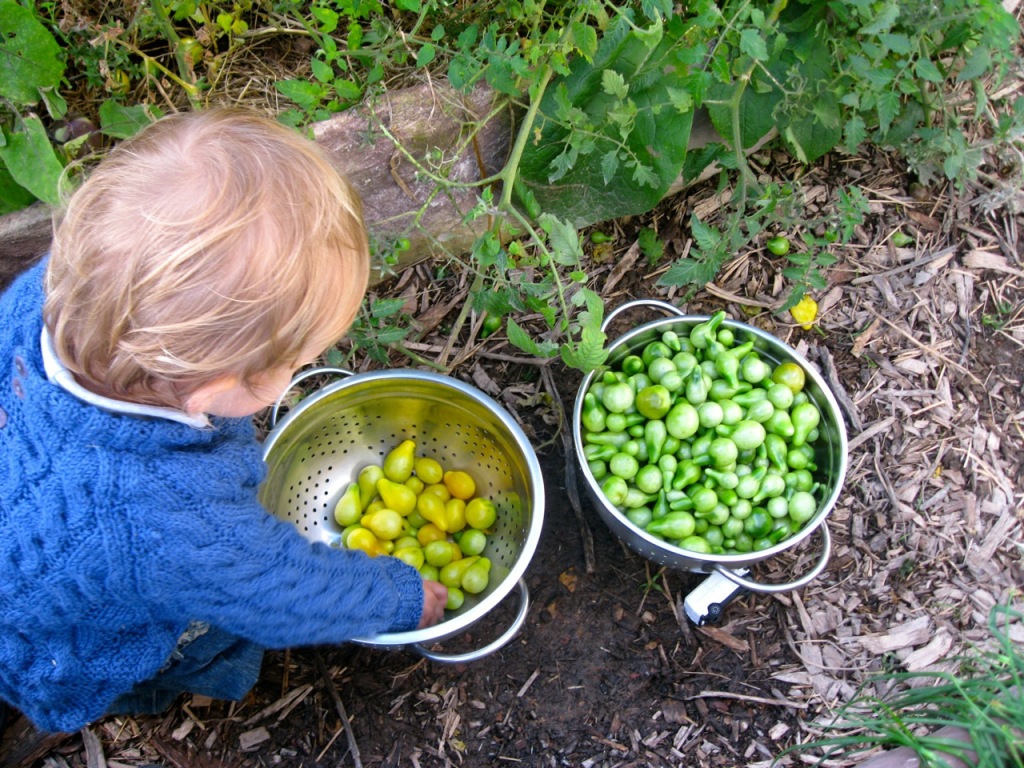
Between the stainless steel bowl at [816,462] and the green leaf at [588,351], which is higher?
the green leaf at [588,351]

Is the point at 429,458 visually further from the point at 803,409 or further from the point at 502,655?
the point at 803,409

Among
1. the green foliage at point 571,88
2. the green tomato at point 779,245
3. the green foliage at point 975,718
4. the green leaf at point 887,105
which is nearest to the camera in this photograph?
the green foliage at point 975,718

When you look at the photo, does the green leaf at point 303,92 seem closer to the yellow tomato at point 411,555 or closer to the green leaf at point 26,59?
the green leaf at point 26,59

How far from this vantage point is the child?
4.05ft

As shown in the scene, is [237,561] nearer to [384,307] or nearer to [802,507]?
[384,307]

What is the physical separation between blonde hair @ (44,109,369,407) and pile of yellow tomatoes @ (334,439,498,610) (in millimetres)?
788

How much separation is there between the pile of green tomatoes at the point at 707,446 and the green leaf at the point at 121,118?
4.30 ft

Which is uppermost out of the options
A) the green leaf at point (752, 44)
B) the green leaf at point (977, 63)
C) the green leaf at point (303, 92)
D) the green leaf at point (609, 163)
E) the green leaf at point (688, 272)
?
the green leaf at point (752, 44)

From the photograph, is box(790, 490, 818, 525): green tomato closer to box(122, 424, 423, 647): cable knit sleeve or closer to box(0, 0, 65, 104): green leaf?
box(122, 424, 423, 647): cable knit sleeve

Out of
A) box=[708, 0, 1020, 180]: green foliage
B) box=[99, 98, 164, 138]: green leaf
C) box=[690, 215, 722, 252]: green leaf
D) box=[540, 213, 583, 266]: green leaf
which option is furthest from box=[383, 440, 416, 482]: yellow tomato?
box=[708, 0, 1020, 180]: green foliage

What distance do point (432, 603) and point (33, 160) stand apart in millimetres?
1370

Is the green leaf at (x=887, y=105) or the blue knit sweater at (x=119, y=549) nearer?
the blue knit sweater at (x=119, y=549)

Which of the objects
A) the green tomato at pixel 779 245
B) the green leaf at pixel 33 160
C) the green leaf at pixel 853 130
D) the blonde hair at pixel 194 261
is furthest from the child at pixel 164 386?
the green tomato at pixel 779 245

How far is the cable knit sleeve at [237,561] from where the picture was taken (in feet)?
4.36
